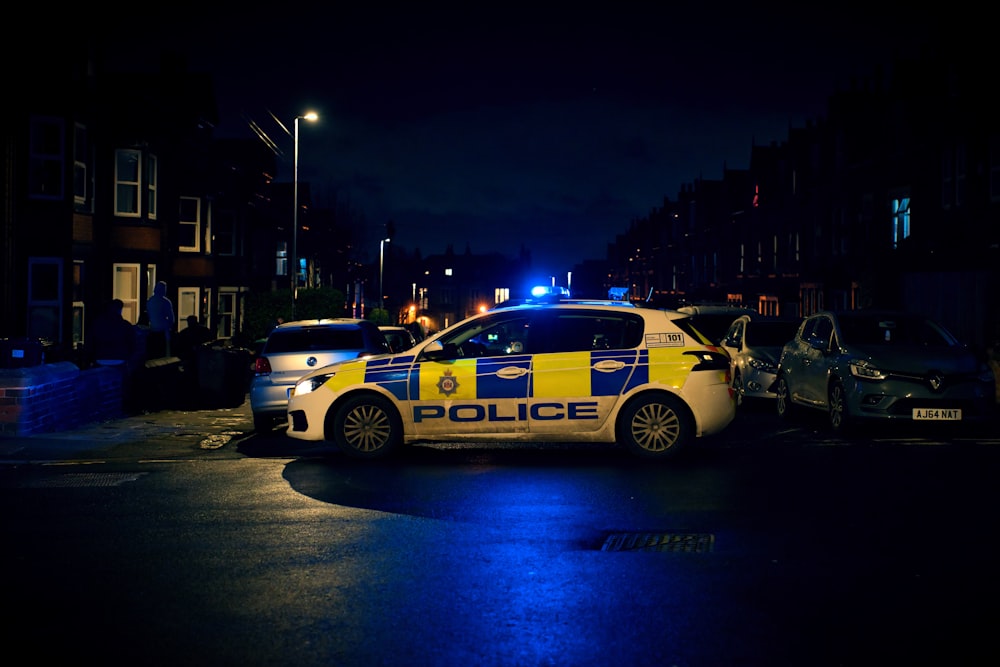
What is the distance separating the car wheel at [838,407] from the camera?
49.5 feet

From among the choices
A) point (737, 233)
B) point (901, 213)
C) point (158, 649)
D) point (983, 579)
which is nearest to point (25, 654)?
point (158, 649)

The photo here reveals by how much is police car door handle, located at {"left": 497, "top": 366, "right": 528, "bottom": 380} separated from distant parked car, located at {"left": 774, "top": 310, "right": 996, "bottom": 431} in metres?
4.74

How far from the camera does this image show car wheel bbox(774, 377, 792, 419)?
17766 millimetres

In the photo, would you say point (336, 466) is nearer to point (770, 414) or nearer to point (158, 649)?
point (158, 649)

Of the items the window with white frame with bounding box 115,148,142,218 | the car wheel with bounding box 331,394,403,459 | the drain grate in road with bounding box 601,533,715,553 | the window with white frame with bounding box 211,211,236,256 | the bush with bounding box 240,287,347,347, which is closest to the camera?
the drain grate in road with bounding box 601,533,715,553

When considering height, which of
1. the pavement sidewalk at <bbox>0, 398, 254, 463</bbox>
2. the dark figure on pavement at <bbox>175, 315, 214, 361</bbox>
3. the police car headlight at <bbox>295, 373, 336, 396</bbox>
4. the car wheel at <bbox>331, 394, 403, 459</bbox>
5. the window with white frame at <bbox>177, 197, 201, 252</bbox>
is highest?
the window with white frame at <bbox>177, 197, 201, 252</bbox>

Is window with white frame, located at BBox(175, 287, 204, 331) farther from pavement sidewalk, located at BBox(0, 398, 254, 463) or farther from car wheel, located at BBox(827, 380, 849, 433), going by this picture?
car wheel, located at BBox(827, 380, 849, 433)

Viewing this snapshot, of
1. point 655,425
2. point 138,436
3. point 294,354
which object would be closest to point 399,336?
point 294,354

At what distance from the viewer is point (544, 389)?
488 inches

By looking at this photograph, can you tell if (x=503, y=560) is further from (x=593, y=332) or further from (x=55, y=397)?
(x=55, y=397)

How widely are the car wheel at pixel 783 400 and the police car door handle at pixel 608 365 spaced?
6074mm

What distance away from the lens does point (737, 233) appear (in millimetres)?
63500

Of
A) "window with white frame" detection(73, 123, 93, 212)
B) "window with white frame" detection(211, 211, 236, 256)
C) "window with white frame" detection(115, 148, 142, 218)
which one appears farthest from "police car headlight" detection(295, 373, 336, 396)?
"window with white frame" detection(211, 211, 236, 256)

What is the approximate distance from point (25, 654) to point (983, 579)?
16.8ft
